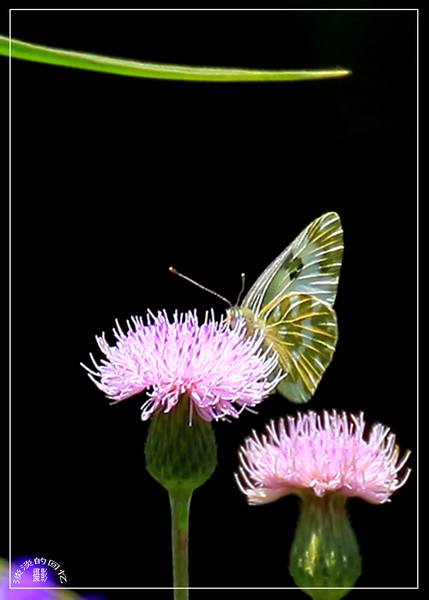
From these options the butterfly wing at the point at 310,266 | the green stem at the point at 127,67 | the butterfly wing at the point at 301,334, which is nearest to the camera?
the green stem at the point at 127,67

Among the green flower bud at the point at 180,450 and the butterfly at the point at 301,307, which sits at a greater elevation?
the butterfly at the point at 301,307

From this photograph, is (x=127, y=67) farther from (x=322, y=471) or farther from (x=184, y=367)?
(x=322, y=471)

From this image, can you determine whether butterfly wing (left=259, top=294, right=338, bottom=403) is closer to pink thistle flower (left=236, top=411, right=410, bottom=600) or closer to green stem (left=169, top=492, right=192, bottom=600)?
pink thistle flower (left=236, top=411, right=410, bottom=600)

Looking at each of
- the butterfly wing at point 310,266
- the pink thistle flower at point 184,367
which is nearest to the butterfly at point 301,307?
the butterfly wing at point 310,266

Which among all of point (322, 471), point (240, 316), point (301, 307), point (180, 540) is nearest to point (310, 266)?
point (301, 307)

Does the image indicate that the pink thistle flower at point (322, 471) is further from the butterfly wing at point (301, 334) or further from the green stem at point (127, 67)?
the green stem at point (127, 67)

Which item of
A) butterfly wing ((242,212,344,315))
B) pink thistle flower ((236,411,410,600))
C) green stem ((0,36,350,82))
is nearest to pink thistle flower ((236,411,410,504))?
pink thistle flower ((236,411,410,600))

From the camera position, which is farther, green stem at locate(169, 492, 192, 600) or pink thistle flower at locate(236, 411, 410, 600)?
pink thistle flower at locate(236, 411, 410, 600)
